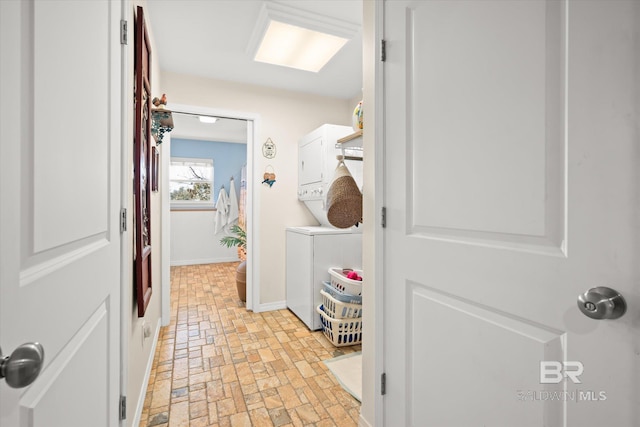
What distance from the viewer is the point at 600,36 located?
67 centimetres

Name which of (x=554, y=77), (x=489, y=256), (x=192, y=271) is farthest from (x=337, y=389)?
(x=192, y=271)

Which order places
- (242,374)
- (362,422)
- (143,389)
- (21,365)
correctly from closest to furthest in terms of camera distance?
(21,365)
(362,422)
(143,389)
(242,374)

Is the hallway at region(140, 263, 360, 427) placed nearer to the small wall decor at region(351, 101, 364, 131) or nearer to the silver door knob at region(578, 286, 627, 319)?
the silver door knob at region(578, 286, 627, 319)

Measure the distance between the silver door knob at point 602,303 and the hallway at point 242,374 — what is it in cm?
138

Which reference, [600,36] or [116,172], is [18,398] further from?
[600,36]

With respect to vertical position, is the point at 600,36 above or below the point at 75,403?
above

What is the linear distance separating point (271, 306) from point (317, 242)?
107cm

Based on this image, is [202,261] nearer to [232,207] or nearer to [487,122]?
[232,207]

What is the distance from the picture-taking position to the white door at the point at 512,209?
0.65m

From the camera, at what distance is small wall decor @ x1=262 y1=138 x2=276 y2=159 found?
3.34 m

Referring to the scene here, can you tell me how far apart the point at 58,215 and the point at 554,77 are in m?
1.19

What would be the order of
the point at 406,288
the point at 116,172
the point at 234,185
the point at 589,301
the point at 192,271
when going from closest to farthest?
the point at 589,301 → the point at 116,172 → the point at 406,288 → the point at 192,271 → the point at 234,185

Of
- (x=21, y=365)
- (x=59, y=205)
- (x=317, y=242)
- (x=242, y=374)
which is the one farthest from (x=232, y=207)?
(x=21, y=365)

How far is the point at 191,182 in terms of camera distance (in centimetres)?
604
